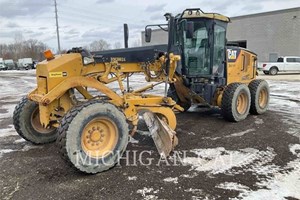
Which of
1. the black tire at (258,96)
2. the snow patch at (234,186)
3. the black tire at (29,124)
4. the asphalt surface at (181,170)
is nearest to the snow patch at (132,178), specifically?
the asphalt surface at (181,170)

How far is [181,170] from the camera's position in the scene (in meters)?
4.86

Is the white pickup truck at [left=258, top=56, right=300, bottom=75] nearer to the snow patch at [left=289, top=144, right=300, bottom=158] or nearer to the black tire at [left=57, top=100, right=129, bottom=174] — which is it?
the snow patch at [left=289, top=144, right=300, bottom=158]

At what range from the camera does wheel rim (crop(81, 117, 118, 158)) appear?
4.74 meters

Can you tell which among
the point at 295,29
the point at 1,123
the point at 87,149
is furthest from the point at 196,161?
the point at 295,29

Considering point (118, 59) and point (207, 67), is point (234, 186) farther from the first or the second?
point (207, 67)

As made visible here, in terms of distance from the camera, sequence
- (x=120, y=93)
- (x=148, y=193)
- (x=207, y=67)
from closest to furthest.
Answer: (x=148, y=193)
(x=120, y=93)
(x=207, y=67)

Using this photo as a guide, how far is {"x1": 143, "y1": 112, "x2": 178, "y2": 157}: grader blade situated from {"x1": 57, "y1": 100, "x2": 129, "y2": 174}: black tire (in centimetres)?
84

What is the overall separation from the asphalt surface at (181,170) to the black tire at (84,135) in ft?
0.61

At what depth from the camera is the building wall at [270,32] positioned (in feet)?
108

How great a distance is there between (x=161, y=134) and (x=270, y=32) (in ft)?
108

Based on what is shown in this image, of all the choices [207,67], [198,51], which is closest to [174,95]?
[207,67]

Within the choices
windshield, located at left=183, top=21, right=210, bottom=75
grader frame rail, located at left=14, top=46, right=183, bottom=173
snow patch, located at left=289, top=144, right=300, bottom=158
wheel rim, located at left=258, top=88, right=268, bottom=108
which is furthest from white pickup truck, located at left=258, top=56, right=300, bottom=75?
grader frame rail, located at left=14, top=46, right=183, bottom=173

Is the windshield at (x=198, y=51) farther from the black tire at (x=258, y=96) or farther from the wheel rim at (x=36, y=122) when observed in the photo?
the wheel rim at (x=36, y=122)

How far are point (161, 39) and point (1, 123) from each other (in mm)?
37267
